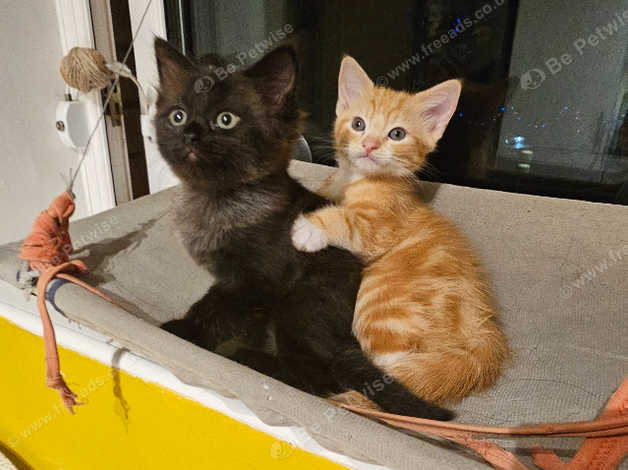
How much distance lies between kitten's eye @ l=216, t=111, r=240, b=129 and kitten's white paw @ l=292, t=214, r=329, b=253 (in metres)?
0.23

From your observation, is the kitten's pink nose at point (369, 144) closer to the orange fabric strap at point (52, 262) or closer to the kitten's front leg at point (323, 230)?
the kitten's front leg at point (323, 230)

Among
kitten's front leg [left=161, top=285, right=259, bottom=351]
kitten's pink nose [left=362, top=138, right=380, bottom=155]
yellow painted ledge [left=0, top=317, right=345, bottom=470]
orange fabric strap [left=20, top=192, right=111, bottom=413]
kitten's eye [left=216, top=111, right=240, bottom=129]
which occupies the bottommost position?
yellow painted ledge [left=0, top=317, right=345, bottom=470]

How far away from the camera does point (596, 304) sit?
39.5 inches

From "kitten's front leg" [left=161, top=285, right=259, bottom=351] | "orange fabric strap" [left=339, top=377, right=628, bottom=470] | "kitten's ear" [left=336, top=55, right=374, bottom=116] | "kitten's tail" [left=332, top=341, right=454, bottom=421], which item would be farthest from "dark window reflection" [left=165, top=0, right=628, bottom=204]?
"orange fabric strap" [left=339, top=377, right=628, bottom=470]

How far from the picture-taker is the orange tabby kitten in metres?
0.77

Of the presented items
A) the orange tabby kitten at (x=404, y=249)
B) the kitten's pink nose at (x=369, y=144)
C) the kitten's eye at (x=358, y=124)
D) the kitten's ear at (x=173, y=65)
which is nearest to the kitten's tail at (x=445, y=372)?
the orange tabby kitten at (x=404, y=249)

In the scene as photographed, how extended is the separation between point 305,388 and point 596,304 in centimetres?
75

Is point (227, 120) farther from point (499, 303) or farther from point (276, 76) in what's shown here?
point (499, 303)

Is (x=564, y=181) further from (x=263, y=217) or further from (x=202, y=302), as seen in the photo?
(x=202, y=302)

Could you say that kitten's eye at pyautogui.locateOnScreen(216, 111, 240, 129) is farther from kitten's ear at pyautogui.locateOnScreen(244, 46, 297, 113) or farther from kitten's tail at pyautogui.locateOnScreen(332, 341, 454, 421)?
kitten's tail at pyautogui.locateOnScreen(332, 341, 454, 421)

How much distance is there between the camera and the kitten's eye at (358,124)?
1.07 metres

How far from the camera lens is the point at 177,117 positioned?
32.7 inches

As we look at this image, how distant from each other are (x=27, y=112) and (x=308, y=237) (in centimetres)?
143

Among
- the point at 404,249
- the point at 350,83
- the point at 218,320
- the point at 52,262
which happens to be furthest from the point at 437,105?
the point at 52,262
